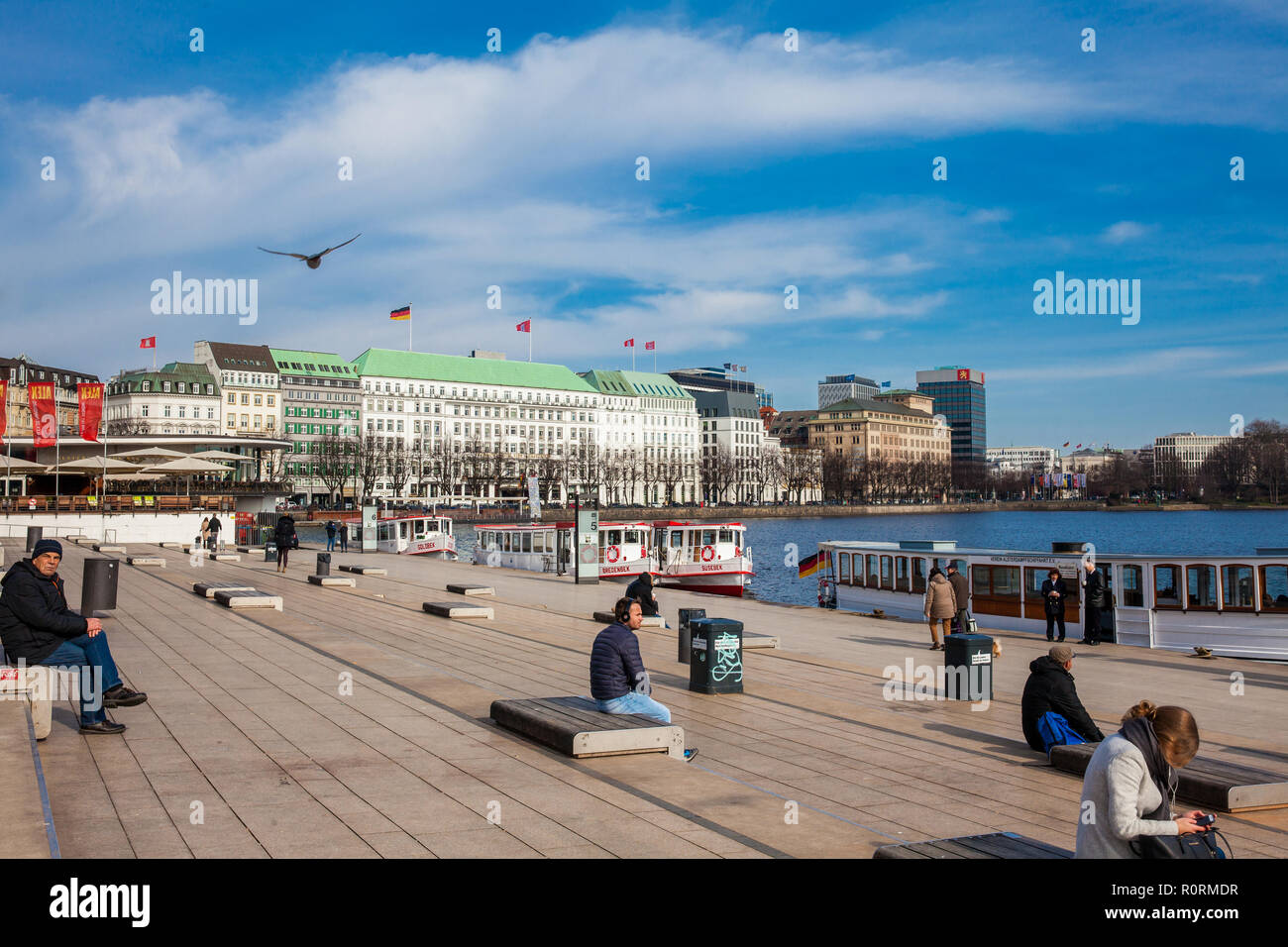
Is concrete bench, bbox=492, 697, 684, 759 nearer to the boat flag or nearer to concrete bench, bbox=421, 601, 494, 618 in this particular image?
concrete bench, bbox=421, 601, 494, 618

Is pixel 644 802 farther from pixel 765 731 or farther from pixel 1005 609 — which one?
pixel 1005 609

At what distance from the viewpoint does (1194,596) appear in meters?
24.7

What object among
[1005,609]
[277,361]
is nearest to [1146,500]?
[277,361]

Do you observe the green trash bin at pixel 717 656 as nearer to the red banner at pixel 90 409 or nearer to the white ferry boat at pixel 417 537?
the white ferry boat at pixel 417 537

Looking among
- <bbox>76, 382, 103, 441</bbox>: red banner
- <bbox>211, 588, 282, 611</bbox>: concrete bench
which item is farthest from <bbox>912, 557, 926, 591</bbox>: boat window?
<bbox>76, 382, 103, 441</bbox>: red banner

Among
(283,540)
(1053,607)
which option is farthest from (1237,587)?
(283,540)

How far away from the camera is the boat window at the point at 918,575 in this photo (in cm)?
3269

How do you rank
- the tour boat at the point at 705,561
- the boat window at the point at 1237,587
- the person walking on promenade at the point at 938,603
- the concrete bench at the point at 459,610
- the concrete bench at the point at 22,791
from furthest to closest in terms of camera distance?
the tour boat at the point at 705,561 < the boat window at the point at 1237,587 < the person walking on promenade at the point at 938,603 < the concrete bench at the point at 459,610 < the concrete bench at the point at 22,791

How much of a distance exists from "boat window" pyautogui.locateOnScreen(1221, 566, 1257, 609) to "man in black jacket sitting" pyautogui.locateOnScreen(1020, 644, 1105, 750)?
1619 cm

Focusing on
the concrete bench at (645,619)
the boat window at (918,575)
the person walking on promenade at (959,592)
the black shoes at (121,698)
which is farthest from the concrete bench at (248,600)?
the boat window at (918,575)

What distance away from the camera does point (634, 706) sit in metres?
9.96

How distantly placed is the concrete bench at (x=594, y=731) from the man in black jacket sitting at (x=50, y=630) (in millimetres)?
3744

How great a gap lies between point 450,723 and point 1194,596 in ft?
67.0
